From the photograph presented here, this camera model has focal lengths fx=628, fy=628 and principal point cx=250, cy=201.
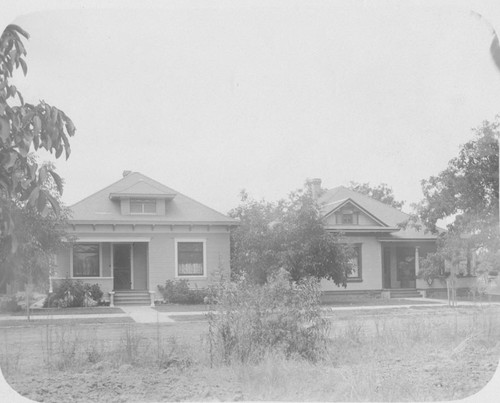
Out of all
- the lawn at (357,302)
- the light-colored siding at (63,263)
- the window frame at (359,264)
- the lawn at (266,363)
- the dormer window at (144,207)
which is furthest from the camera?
the window frame at (359,264)

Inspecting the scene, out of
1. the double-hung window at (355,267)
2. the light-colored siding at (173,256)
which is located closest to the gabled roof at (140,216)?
the light-colored siding at (173,256)

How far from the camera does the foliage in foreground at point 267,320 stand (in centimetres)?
683

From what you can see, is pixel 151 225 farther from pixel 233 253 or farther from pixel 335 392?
pixel 335 392

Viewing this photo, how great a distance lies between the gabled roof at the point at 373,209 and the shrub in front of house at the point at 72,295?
262 cm

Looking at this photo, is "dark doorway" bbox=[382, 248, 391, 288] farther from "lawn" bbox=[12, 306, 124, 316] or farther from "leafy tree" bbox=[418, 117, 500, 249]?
"lawn" bbox=[12, 306, 124, 316]

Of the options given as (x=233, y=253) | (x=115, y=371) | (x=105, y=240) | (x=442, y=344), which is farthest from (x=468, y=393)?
(x=105, y=240)

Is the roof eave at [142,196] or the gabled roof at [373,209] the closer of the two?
the roof eave at [142,196]

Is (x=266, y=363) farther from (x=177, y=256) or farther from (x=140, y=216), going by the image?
(x=140, y=216)

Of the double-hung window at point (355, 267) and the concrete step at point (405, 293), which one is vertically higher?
the double-hung window at point (355, 267)

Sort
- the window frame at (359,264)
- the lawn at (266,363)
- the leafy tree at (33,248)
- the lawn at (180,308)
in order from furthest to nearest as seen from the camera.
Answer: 1. the window frame at (359,264)
2. the lawn at (180,308)
3. the leafy tree at (33,248)
4. the lawn at (266,363)

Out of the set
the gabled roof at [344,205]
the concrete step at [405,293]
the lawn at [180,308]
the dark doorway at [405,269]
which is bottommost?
the lawn at [180,308]

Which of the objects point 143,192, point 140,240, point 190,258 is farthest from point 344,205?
point 140,240

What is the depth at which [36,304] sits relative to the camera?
21.1ft

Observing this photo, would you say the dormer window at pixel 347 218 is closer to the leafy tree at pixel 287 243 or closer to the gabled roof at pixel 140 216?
the leafy tree at pixel 287 243
